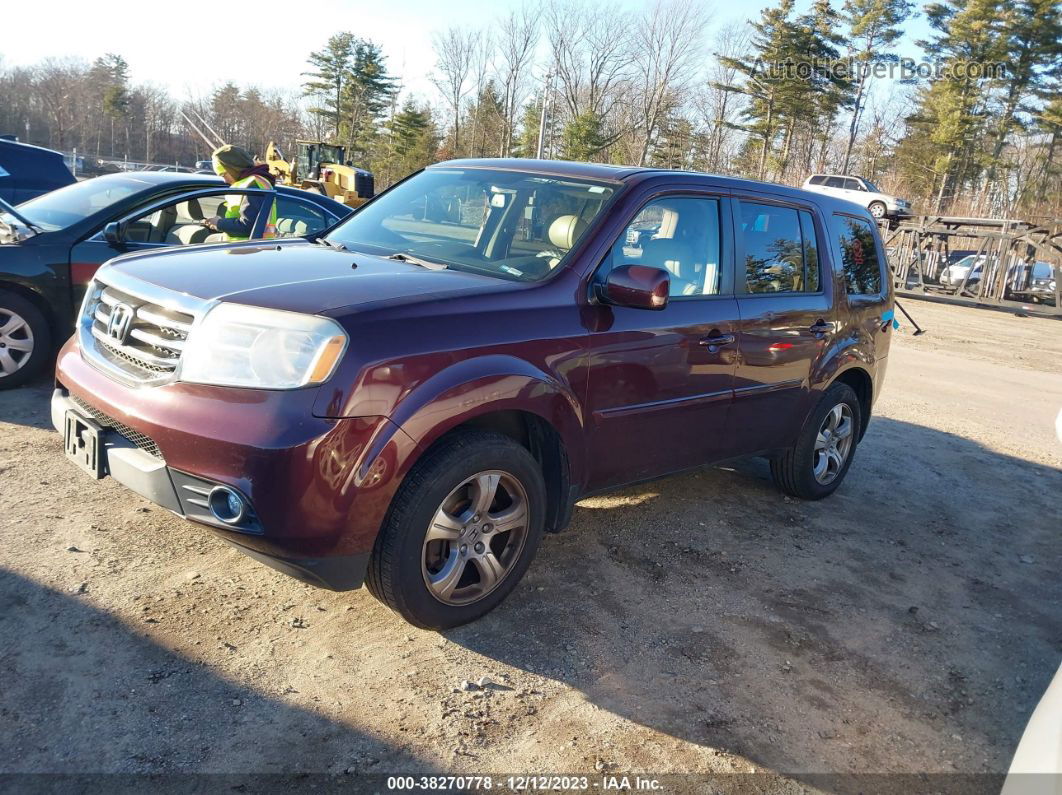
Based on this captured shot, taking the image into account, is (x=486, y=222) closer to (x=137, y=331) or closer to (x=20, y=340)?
(x=137, y=331)

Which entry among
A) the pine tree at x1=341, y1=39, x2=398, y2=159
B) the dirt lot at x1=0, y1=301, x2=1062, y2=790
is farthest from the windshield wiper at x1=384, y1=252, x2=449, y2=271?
the pine tree at x1=341, y1=39, x2=398, y2=159

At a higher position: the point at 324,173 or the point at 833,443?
the point at 324,173

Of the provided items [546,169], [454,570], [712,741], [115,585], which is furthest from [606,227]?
[115,585]

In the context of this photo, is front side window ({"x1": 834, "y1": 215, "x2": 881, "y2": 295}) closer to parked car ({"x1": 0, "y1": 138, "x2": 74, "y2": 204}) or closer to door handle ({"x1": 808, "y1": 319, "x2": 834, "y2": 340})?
door handle ({"x1": 808, "y1": 319, "x2": 834, "y2": 340})

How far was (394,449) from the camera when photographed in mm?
2662

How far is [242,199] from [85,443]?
3975 mm

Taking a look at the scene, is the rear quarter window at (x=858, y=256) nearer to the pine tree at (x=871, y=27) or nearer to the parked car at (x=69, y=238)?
the parked car at (x=69, y=238)

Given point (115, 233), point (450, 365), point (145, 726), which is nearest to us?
point (145, 726)

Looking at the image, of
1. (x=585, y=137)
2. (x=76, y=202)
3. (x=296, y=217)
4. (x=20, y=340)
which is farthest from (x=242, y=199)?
(x=585, y=137)

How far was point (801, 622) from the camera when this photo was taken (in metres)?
3.60

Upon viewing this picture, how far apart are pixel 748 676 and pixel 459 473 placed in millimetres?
1404

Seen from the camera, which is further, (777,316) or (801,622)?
(777,316)

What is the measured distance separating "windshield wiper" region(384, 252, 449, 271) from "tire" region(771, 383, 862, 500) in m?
2.61

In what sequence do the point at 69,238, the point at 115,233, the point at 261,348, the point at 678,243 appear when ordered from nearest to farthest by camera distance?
the point at 261,348 → the point at 678,243 → the point at 115,233 → the point at 69,238
